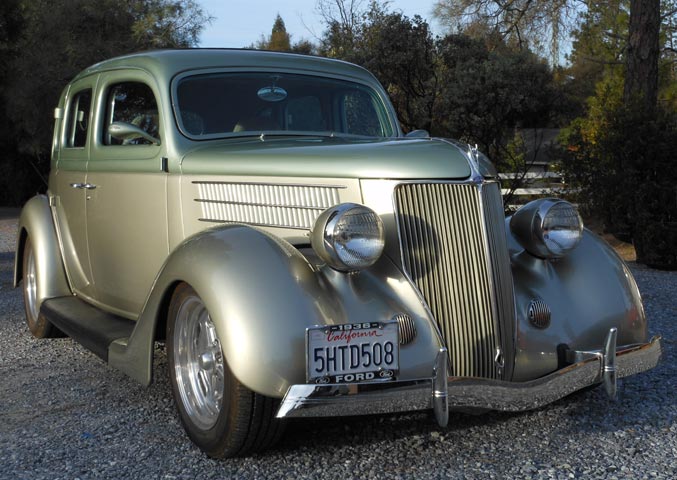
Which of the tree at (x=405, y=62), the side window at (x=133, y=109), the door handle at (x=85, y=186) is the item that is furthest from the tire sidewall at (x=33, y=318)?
the tree at (x=405, y=62)

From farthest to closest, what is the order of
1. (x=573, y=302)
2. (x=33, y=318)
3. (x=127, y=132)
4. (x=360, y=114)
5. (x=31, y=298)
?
(x=31, y=298) → (x=33, y=318) → (x=360, y=114) → (x=127, y=132) → (x=573, y=302)

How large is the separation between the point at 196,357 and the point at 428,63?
14171 mm

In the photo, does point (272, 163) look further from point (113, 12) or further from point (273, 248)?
point (113, 12)

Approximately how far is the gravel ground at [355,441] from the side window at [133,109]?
1406mm

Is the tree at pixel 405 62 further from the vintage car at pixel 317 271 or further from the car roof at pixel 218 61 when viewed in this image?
the vintage car at pixel 317 271

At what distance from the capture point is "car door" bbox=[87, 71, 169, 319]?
412 cm

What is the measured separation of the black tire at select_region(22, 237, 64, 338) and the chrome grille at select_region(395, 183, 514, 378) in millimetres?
3281

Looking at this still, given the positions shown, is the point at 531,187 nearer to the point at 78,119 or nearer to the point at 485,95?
the point at 485,95

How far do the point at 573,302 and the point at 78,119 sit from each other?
3.45m

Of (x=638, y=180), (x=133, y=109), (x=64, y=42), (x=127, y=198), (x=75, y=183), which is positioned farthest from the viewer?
(x=64, y=42)

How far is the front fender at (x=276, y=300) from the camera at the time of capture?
282cm

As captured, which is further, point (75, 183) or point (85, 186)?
point (75, 183)

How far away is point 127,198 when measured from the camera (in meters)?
4.34

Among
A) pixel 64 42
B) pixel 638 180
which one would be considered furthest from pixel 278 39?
pixel 638 180
